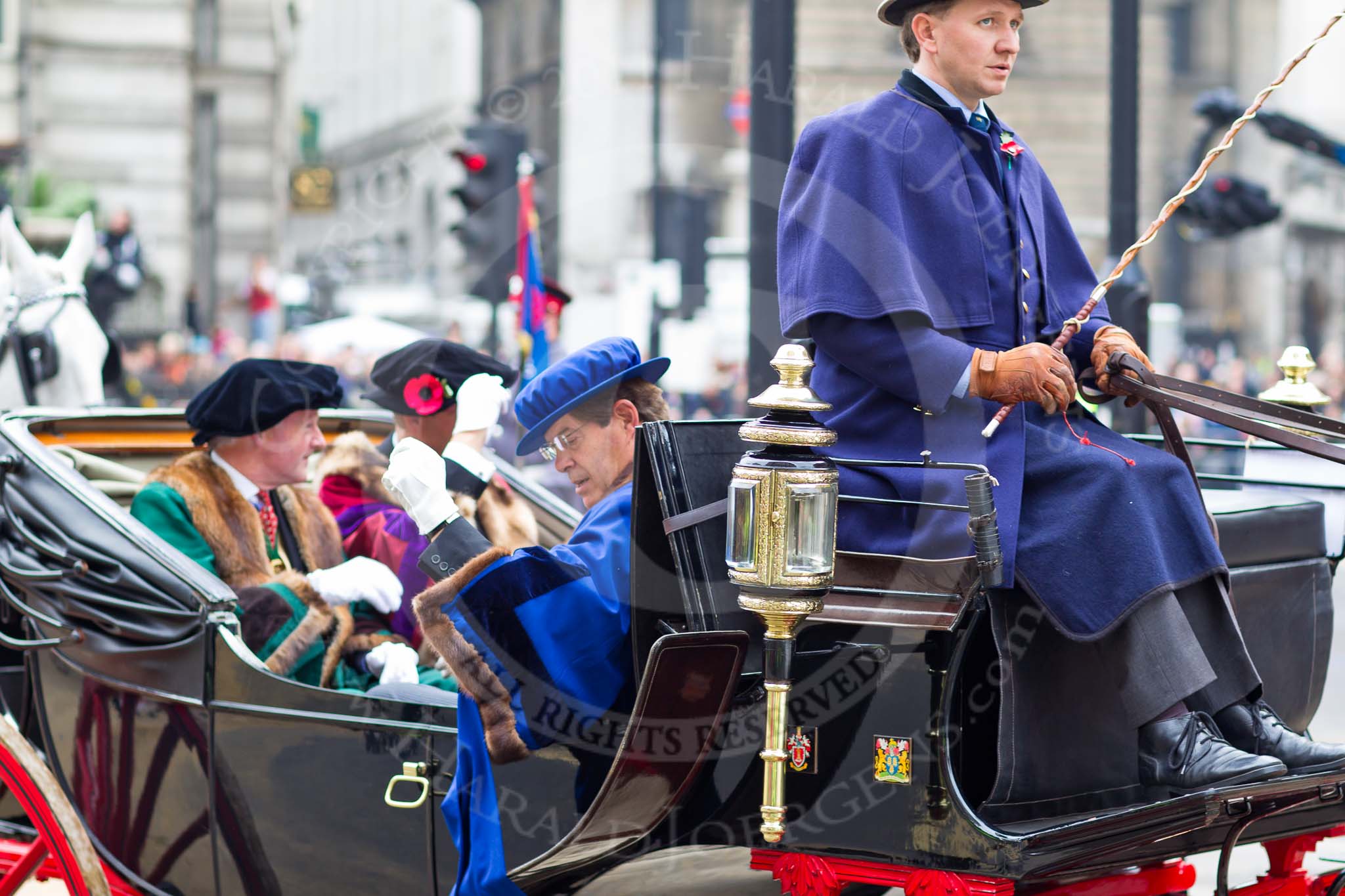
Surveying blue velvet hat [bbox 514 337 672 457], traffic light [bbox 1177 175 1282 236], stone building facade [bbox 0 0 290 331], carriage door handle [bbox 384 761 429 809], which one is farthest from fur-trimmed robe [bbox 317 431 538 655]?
stone building facade [bbox 0 0 290 331]

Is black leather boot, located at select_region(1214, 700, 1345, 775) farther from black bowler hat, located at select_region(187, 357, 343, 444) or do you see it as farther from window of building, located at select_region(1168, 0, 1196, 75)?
window of building, located at select_region(1168, 0, 1196, 75)

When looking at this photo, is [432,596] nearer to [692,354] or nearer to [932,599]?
[932,599]

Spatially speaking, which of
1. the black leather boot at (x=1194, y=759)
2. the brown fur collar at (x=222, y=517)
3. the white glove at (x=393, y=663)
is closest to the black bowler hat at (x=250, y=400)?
the brown fur collar at (x=222, y=517)

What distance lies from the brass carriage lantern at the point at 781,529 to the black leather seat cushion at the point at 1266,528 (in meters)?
1.27

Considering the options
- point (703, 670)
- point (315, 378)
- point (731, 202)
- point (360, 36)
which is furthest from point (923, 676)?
point (360, 36)

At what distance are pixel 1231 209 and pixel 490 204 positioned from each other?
470cm

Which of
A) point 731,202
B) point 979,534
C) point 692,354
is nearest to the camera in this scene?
point 979,534

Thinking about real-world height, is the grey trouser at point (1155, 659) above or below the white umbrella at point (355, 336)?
below

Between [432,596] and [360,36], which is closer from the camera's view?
[432,596]

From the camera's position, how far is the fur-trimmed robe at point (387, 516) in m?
5.21

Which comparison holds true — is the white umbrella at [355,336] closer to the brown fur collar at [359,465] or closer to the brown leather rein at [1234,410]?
the brown fur collar at [359,465]

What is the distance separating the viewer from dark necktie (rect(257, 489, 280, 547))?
201 inches

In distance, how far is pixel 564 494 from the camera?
1187 centimetres

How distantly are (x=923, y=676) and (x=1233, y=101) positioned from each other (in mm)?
7473
